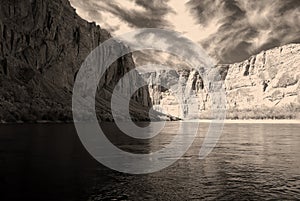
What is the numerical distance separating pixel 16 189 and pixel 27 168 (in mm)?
11658

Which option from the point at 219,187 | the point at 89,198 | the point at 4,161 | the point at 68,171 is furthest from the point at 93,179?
the point at 4,161

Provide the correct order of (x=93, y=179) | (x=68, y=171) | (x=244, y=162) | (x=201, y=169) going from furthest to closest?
(x=244, y=162), (x=201, y=169), (x=68, y=171), (x=93, y=179)

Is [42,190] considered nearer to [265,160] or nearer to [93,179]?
[93,179]

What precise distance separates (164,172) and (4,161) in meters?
23.4

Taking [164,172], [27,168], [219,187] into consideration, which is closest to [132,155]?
[164,172]

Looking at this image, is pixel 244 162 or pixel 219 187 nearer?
pixel 219 187

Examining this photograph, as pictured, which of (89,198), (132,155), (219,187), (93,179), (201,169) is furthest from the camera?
(132,155)

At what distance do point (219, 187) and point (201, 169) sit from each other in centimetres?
1123

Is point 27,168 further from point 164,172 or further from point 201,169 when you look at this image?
point 201,169

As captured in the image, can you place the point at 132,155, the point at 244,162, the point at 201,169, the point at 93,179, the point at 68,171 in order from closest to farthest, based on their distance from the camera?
the point at 93,179, the point at 68,171, the point at 201,169, the point at 244,162, the point at 132,155

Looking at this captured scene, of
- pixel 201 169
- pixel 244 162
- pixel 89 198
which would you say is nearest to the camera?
pixel 89 198

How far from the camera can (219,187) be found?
33156mm

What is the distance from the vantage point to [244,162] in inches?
2007

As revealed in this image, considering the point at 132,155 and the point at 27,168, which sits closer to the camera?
the point at 27,168
